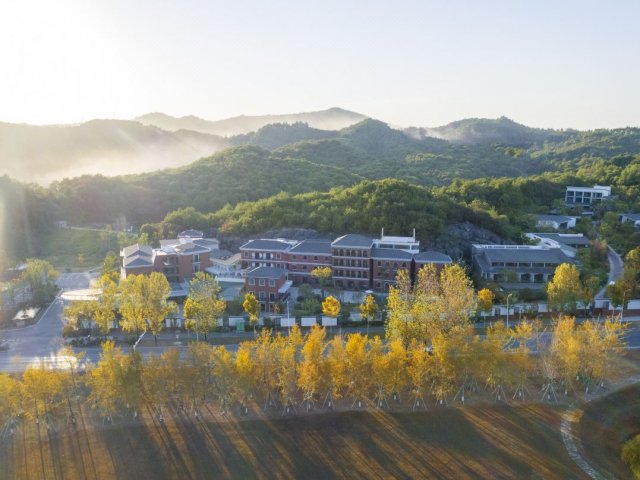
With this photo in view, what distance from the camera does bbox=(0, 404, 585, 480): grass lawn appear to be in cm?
1709

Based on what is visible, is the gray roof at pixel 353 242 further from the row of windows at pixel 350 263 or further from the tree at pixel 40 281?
the tree at pixel 40 281

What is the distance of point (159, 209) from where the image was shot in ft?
213

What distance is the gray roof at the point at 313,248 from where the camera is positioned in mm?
36969

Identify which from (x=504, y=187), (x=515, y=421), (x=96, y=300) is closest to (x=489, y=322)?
(x=515, y=421)

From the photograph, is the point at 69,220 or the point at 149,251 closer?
the point at 149,251

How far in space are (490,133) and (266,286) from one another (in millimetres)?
153956

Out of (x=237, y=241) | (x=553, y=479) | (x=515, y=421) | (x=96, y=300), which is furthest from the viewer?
(x=237, y=241)

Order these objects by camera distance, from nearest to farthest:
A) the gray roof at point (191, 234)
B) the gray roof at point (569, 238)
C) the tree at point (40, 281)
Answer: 1. the tree at point (40, 281)
2. the gray roof at point (569, 238)
3. the gray roof at point (191, 234)

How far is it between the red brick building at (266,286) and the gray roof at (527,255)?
1696 centimetres

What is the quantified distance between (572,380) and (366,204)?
91.6 feet

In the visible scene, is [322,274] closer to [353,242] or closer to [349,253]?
[349,253]

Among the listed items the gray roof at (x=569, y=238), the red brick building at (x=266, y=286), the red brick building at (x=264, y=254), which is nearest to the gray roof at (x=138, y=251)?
the red brick building at (x=264, y=254)

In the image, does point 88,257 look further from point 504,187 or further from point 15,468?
point 504,187

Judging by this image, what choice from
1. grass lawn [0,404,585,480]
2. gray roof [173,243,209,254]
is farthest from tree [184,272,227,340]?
gray roof [173,243,209,254]
